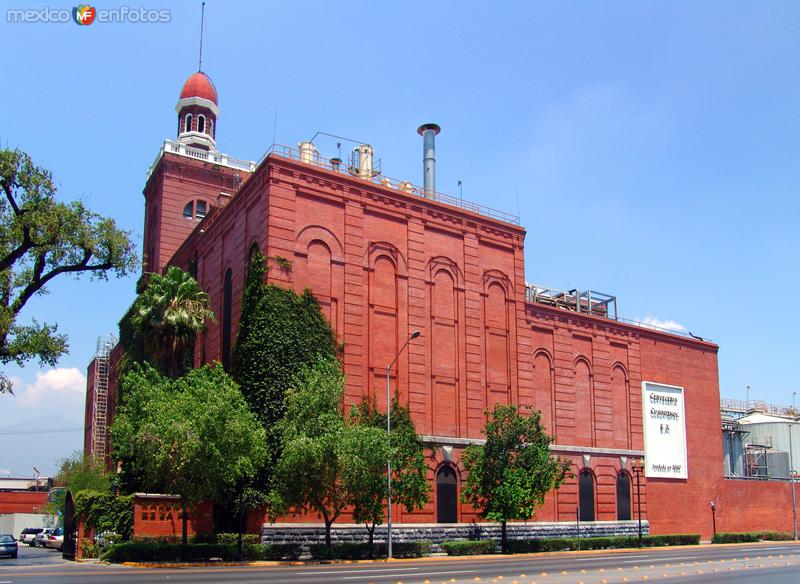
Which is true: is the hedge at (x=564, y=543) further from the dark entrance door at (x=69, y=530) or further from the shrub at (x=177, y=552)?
the dark entrance door at (x=69, y=530)

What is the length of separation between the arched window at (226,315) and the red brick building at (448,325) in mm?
136

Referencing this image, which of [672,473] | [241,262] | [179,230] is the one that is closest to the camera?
[241,262]

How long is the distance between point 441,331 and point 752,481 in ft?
117

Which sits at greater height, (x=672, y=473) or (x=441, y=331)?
(x=441, y=331)

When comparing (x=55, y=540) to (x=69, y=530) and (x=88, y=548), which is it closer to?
(x=69, y=530)

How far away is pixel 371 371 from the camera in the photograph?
44344 millimetres

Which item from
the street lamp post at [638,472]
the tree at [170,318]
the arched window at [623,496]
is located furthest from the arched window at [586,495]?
the tree at [170,318]

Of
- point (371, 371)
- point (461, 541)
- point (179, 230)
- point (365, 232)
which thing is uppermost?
point (179, 230)

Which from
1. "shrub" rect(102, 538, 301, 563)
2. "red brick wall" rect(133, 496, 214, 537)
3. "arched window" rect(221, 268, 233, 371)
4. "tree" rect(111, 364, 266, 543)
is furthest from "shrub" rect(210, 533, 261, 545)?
"arched window" rect(221, 268, 233, 371)

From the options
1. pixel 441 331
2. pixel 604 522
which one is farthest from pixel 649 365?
pixel 441 331

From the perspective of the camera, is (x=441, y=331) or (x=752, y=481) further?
(x=752, y=481)

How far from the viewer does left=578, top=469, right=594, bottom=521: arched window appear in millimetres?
53906

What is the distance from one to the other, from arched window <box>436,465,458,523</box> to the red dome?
135 ft

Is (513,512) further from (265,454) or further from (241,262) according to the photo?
(241,262)
